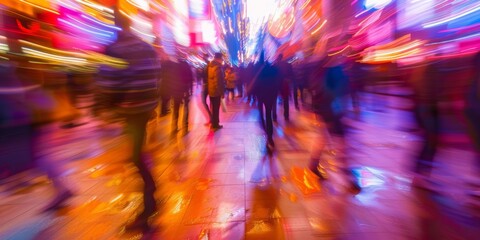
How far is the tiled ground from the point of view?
11.8 feet

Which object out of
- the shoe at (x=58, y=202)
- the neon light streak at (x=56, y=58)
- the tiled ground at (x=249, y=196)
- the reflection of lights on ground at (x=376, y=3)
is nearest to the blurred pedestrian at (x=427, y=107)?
the tiled ground at (x=249, y=196)

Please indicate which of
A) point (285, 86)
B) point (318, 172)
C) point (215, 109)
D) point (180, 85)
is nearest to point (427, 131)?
point (318, 172)

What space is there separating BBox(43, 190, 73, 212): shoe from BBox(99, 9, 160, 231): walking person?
48.5 inches

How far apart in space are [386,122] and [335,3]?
3.39m

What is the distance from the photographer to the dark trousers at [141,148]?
143 inches

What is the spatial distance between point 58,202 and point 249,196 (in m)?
2.31

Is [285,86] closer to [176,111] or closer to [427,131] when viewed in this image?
[176,111]

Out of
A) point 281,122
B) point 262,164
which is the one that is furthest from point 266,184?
point 281,122

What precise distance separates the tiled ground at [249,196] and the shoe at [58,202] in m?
0.11

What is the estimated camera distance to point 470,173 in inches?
199

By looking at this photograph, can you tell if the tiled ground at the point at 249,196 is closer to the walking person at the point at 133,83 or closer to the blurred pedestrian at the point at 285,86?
the walking person at the point at 133,83

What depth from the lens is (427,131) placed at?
3891 mm

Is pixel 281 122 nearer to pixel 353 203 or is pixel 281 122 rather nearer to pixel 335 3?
pixel 335 3

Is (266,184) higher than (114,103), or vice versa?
(114,103)
